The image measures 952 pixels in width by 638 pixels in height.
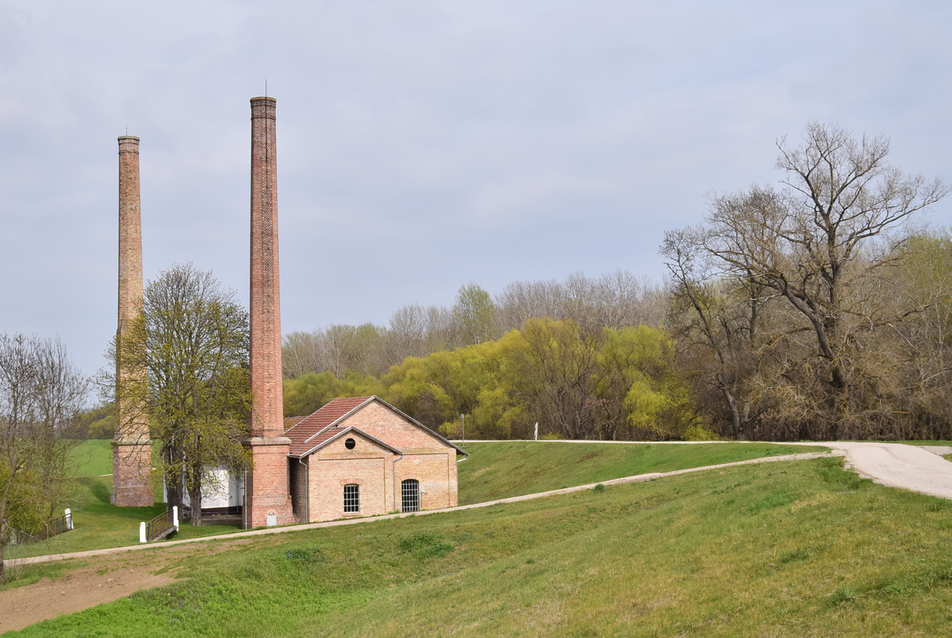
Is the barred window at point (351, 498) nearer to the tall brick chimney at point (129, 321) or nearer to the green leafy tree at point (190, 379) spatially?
the green leafy tree at point (190, 379)

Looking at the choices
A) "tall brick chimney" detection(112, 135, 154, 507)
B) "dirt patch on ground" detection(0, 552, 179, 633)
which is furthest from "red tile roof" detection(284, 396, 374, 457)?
"dirt patch on ground" detection(0, 552, 179, 633)

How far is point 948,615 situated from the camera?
7316mm

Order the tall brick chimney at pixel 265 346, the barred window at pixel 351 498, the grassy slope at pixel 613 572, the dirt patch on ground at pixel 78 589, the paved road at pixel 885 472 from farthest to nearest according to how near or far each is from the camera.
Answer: the barred window at pixel 351 498 < the tall brick chimney at pixel 265 346 < the dirt patch on ground at pixel 78 589 < the paved road at pixel 885 472 < the grassy slope at pixel 613 572

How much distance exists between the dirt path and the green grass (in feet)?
10.9

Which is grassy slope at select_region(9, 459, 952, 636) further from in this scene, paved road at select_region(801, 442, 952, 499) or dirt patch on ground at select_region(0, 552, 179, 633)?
dirt patch on ground at select_region(0, 552, 179, 633)

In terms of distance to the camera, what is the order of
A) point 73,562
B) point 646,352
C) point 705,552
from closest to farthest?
point 705,552, point 73,562, point 646,352

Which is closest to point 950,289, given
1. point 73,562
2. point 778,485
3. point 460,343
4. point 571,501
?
point 571,501

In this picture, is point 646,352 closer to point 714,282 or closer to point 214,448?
point 714,282

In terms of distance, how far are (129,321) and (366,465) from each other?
53.7ft

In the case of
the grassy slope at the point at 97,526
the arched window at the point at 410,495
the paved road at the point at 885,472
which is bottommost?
the grassy slope at the point at 97,526

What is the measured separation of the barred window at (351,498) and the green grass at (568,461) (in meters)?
7.74

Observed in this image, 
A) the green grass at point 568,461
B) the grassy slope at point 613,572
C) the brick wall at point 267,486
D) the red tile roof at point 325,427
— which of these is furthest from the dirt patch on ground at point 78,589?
the green grass at point 568,461

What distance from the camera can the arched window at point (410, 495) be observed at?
116ft

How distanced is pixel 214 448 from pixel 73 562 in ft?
41.1
